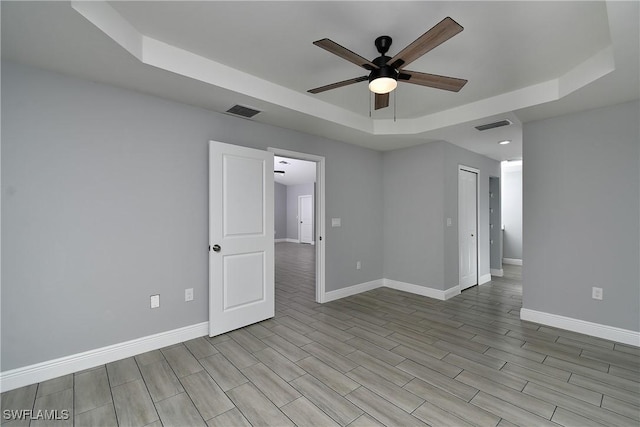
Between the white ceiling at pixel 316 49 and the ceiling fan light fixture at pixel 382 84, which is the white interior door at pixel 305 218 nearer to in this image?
the white ceiling at pixel 316 49

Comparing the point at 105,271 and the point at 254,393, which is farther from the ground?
the point at 105,271

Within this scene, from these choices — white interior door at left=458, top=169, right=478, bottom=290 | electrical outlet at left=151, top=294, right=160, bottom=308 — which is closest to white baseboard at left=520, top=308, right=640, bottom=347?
white interior door at left=458, top=169, right=478, bottom=290

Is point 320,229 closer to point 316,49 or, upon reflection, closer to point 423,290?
point 423,290

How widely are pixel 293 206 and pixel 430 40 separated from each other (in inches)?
439

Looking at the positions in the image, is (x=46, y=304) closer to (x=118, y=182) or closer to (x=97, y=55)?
(x=118, y=182)

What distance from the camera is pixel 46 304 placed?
2223 mm

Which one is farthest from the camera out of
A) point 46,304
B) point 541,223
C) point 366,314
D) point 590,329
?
point 366,314

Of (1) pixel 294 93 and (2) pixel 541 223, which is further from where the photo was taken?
(2) pixel 541 223

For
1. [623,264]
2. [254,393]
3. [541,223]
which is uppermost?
[541,223]

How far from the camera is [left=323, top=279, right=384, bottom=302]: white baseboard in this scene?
167 inches

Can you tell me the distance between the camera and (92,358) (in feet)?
7.80

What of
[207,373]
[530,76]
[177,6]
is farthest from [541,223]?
[177,6]

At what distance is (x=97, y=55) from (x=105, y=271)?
1733 mm

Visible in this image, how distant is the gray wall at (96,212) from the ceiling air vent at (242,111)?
0.46 feet
